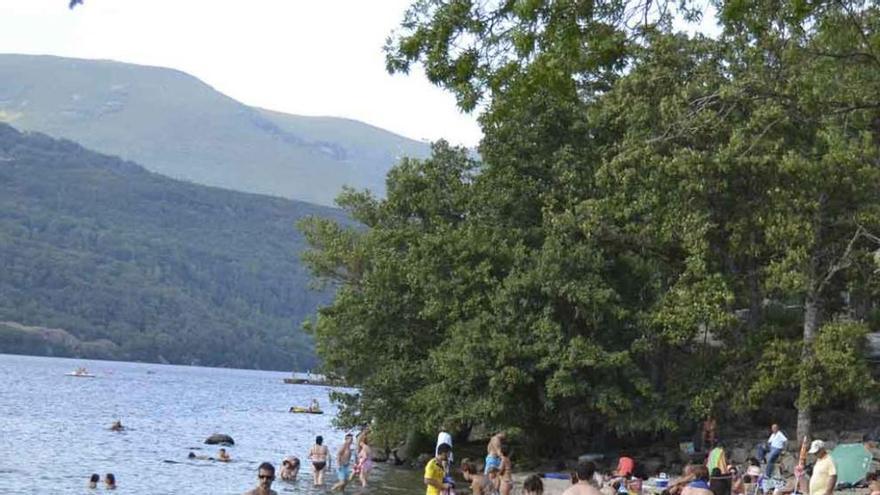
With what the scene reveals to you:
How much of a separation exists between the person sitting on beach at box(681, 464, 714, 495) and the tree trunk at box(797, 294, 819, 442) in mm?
19644

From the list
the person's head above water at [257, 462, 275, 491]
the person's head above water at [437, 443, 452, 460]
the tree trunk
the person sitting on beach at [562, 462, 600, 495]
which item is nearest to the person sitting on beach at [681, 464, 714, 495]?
the person sitting on beach at [562, 462, 600, 495]

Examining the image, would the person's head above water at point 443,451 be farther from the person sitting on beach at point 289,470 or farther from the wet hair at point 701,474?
the person sitting on beach at point 289,470

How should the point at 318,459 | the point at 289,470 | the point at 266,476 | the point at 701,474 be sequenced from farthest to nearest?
the point at 289,470
the point at 318,459
the point at 701,474
the point at 266,476

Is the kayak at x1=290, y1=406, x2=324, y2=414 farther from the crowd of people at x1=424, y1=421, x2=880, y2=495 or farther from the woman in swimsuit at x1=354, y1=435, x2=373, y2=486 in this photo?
the crowd of people at x1=424, y1=421, x2=880, y2=495

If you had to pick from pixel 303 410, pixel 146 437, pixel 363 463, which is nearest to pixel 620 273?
pixel 363 463

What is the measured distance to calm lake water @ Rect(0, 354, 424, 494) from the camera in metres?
40.9

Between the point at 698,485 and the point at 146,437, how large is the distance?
175ft

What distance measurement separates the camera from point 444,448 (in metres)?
22.5

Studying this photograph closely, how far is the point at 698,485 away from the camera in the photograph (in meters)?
16.3

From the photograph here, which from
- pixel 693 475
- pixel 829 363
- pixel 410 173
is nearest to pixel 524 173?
pixel 410 173

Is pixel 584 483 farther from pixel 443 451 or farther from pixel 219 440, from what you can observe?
pixel 219 440

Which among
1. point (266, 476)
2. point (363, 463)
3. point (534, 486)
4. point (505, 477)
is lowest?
point (363, 463)

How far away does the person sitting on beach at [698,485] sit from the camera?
51.8 ft

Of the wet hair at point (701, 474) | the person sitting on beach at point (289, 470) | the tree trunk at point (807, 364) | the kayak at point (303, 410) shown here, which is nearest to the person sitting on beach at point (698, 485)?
the wet hair at point (701, 474)
